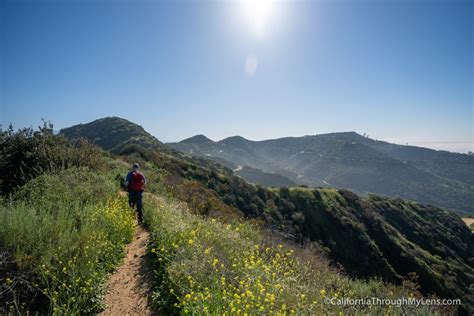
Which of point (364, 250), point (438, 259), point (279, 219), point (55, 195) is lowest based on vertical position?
point (438, 259)

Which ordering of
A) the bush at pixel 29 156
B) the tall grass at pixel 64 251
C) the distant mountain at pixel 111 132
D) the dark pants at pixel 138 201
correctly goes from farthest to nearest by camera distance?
the distant mountain at pixel 111 132 → the bush at pixel 29 156 → the dark pants at pixel 138 201 → the tall grass at pixel 64 251

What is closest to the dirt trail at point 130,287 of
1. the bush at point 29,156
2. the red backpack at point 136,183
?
the red backpack at point 136,183

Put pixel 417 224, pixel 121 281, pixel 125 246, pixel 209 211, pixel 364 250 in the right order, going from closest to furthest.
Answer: pixel 121 281
pixel 125 246
pixel 209 211
pixel 364 250
pixel 417 224

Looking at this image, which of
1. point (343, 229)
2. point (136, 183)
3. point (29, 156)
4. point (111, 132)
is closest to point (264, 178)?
point (111, 132)

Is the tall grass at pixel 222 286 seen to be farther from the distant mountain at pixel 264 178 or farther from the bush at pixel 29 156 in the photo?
the distant mountain at pixel 264 178

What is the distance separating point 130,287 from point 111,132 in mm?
108424

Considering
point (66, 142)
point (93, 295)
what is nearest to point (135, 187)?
point (93, 295)

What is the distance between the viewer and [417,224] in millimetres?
50125

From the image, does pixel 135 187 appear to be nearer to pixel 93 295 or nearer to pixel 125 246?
pixel 125 246

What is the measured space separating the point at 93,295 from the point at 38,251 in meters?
1.16

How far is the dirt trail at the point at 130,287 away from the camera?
12.2 ft

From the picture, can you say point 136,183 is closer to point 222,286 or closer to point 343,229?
point 222,286

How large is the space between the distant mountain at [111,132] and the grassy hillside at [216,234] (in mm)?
57531

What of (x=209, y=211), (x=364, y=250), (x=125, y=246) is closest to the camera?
(x=125, y=246)
